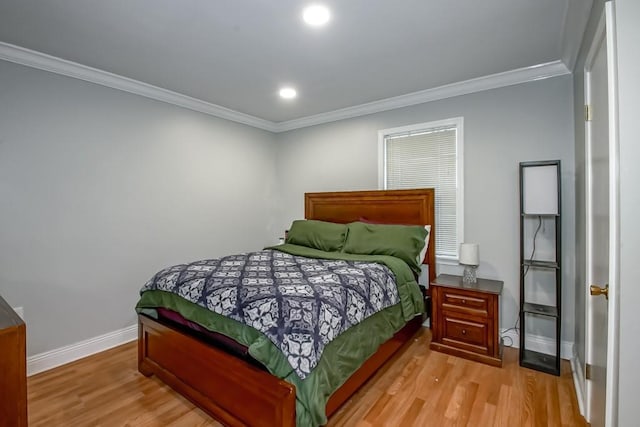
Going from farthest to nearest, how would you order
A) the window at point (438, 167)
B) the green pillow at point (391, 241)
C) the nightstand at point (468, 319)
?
1. the window at point (438, 167)
2. the green pillow at point (391, 241)
3. the nightstand at point (468, 319)

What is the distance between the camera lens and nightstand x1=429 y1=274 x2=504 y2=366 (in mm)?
2574

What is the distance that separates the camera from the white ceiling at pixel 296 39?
1.92 m

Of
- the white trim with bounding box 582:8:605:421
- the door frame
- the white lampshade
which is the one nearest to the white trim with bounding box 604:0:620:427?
the door frame

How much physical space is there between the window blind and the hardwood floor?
4.01ft

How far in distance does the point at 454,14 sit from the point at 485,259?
2.12 m

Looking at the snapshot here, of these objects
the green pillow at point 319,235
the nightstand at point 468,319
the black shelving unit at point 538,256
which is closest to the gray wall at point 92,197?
the green pillow at point 319,235

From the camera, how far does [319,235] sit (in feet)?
11.5

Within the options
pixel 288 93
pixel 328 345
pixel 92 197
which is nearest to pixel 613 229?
pixel 328 345

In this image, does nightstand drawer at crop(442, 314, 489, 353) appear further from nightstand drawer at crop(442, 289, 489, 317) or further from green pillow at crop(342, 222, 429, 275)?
green pillow at crop(342, 222, 429, 275)

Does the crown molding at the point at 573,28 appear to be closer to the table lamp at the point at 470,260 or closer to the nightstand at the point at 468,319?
the table lamp at the point at 470,260

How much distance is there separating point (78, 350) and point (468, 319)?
3362 mm

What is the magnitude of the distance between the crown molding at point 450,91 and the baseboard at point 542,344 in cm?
228

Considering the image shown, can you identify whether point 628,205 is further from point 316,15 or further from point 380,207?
point 380,207

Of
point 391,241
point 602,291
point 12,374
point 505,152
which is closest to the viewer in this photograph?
point 12,374
